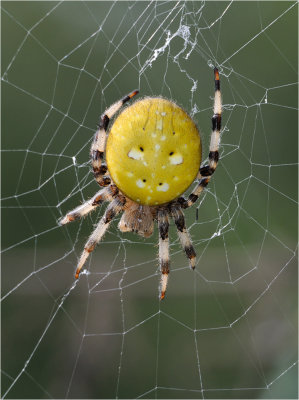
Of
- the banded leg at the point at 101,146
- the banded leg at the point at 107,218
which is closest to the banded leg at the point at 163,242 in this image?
the banded leg at the point at 107,218

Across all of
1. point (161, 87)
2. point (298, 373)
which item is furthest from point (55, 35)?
point (298, 373)

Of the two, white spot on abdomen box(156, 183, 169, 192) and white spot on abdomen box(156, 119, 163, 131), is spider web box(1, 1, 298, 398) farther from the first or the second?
white spot on abdomen box(156, 119, 163, 131)

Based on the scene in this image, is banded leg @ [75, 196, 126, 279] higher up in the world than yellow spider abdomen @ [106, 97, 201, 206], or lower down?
lower down

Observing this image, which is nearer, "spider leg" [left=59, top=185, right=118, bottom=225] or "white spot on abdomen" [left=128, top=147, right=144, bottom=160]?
"white spot on abdomen" [left=128, top=147, right=144, bottom=160]

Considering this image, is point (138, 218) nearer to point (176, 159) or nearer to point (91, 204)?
point (91, 204)

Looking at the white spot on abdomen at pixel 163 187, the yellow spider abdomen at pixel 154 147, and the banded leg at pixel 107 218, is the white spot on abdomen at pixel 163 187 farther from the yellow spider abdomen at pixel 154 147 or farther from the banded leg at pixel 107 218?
the banded leg at pixel 107 218

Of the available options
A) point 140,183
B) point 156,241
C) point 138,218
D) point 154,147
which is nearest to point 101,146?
point 140,183

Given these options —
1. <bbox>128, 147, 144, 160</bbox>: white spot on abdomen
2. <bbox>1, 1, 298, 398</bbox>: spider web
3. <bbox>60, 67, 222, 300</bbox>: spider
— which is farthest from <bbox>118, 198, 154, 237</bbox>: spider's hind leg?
<bbox>128, 147, 144, 160</bbox>: white spot on abdomen
